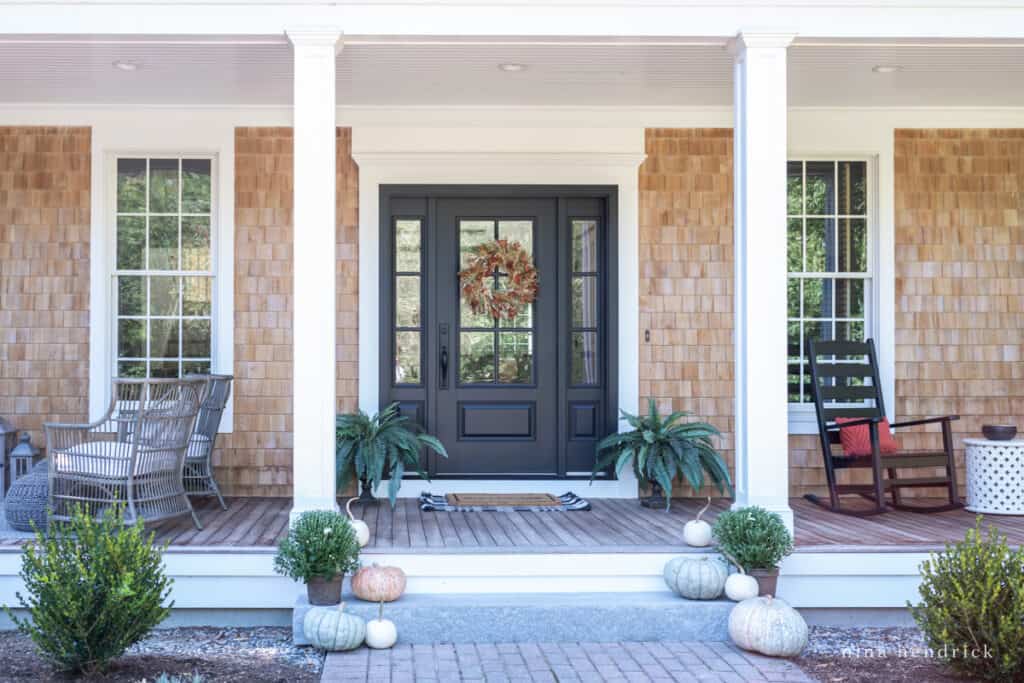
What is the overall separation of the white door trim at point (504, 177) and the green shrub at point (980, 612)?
285 cm

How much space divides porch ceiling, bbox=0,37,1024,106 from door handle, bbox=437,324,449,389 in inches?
57.4

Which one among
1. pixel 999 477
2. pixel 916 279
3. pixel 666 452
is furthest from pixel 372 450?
pixel 916 279

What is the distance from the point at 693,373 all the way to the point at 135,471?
3514mm

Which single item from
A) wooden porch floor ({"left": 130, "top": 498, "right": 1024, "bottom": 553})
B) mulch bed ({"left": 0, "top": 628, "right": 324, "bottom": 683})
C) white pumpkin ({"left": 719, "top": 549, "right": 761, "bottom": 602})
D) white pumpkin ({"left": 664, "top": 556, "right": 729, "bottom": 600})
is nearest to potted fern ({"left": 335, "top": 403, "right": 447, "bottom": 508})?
wooden porch floor ({"left": 130, "top": 498, "right": 1024, "bottom": 553})

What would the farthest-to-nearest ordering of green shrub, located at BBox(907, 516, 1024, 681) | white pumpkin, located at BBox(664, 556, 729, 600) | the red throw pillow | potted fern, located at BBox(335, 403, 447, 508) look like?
the red throw pillow → potted fern, located at BBox(335, 403, 447, 508) → white pumpkin, located at BBox(664, 556, 729, 600) → green shrub, located at BBox(907, 516, 1024, 681)

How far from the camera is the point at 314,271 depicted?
481 centimetres

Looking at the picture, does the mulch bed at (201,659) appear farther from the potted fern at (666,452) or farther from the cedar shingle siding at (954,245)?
the cedar shingle siding at (954,245)

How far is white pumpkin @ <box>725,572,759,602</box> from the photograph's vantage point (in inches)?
179

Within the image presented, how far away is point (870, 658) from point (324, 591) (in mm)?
2363

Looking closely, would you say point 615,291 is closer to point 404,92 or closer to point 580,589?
point 404,92

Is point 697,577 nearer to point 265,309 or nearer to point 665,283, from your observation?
point 665,283

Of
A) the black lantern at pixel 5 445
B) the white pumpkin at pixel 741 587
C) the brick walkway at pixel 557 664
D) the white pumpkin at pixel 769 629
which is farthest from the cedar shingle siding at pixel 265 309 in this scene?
the white pumpkin at pixel 769 629

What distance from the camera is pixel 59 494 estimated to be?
513 centimetres

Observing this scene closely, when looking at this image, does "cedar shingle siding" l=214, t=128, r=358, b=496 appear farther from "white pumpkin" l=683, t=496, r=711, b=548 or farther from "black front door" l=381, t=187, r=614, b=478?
"white pumpkin" l=683, t=496, r=711, b=548
